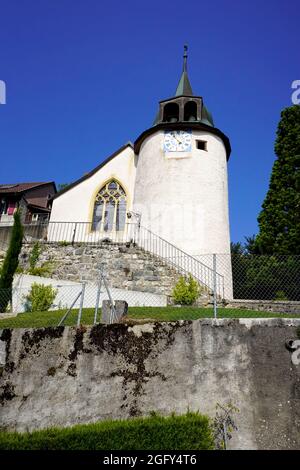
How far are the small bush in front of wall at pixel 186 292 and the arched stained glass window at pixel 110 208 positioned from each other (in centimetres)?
772

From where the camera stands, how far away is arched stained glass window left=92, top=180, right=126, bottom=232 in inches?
812

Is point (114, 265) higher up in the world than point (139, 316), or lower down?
higher up

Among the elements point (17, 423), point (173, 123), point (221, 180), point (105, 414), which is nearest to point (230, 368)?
point (105, 414)

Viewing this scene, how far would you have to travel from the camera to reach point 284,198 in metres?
16.5

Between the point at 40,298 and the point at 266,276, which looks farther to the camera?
the point at 40,298

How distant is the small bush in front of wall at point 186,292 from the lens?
43.9ft

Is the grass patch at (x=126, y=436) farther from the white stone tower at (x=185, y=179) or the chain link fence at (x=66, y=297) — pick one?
the white stone tower at (x=185, y=179)

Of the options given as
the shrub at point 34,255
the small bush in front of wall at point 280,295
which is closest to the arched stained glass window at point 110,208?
the shrub at point 34,255

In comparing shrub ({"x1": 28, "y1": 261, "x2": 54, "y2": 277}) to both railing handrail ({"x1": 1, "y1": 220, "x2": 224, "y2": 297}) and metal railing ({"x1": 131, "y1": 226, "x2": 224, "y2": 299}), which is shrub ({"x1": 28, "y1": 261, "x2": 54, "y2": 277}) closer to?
railing handrail ({"x1": 1, "y1": 220, "x2": 224, "y2": 297})

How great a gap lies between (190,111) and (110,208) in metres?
7.85

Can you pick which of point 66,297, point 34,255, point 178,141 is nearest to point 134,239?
point 34,255

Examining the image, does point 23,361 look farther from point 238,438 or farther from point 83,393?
point 238,438

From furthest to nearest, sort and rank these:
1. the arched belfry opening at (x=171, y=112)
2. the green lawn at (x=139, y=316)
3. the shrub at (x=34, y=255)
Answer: the arched belfry opening at (x=171, y=112) → the shrub at (x=34, y=255) → the green lawn at (x=139, y=316)

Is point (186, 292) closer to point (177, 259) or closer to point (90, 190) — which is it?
point (177, 259)
